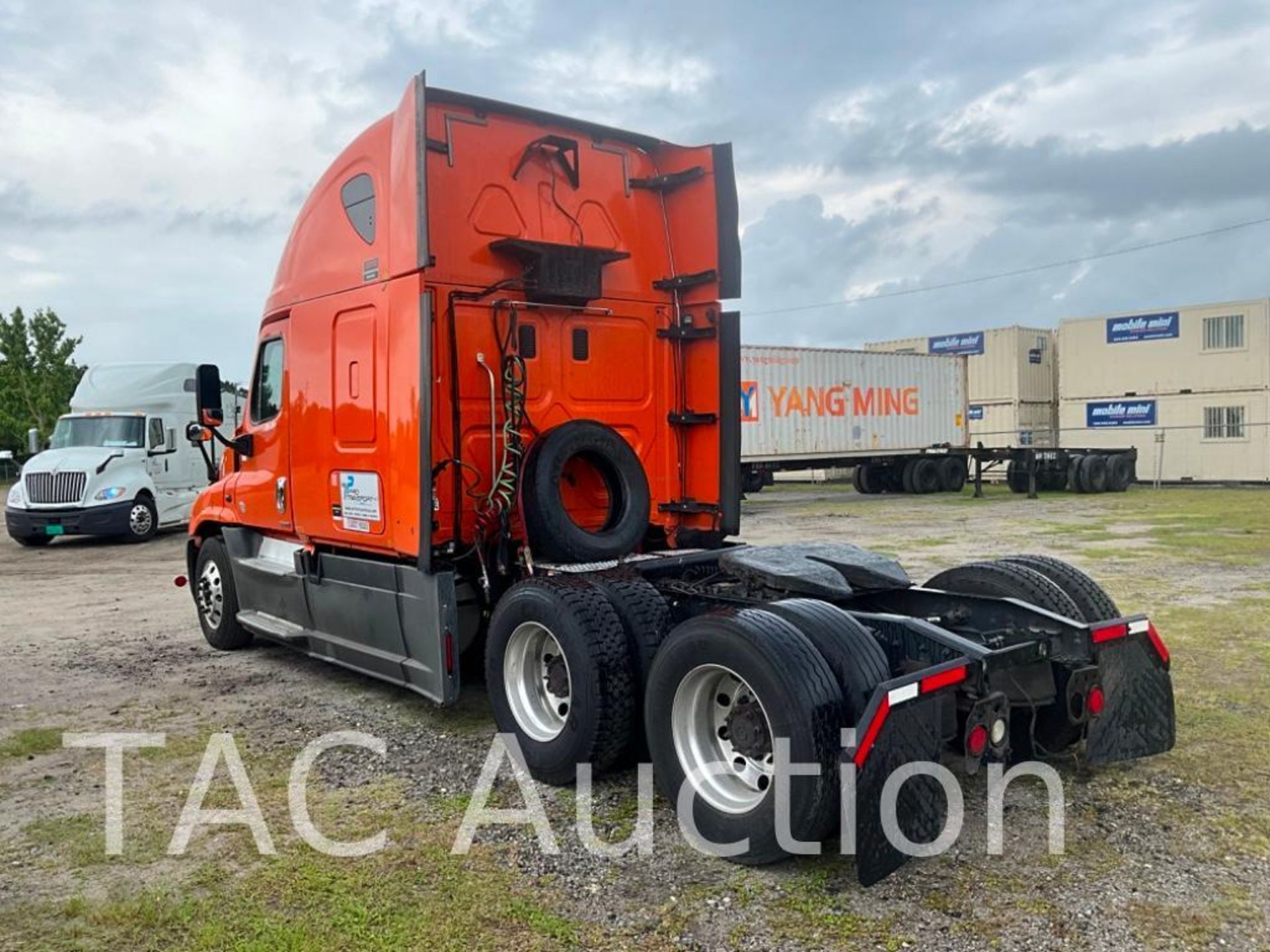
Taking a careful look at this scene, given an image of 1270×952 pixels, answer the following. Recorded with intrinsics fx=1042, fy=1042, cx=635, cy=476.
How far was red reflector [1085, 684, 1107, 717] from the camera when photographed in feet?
14.0

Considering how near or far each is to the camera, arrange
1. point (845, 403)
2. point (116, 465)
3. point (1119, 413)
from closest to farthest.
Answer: point (116, 465) < point (845, 403) < point (1119, 413)

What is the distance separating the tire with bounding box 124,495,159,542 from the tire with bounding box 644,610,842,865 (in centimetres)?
1487

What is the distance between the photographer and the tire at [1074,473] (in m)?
25.8

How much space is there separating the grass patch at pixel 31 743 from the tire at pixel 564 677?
2.42 m

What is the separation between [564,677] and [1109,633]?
7.94 ft

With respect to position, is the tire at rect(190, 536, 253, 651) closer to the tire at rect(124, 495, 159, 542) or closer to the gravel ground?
the gravel ground

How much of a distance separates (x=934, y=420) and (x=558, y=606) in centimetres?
2415

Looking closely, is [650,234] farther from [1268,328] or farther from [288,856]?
[1268,328]

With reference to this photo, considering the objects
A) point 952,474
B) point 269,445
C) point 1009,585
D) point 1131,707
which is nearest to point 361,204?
point 269,445

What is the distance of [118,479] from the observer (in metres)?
16.8

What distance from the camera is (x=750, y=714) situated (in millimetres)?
3947

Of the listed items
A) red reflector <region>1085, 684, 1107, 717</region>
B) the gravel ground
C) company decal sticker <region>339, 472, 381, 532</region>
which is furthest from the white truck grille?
red reflector <region>1085, 684, 1107, 717</region>

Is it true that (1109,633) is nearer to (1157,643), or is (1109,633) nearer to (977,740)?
(1157,643)

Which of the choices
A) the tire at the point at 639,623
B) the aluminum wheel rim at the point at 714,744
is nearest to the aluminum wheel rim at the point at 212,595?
the tire at the point at 639,623
